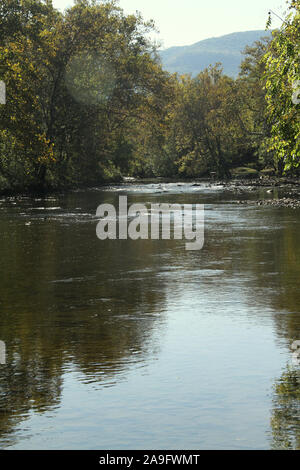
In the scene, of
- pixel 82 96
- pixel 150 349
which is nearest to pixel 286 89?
pixel 150 349

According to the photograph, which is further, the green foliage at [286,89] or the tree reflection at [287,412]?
the green foliage at [286,89]

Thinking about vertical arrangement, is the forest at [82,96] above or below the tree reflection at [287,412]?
above

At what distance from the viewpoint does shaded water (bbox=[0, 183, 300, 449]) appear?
6.60m

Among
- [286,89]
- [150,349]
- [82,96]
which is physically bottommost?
[150,349]

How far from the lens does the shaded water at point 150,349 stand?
6.60 meters

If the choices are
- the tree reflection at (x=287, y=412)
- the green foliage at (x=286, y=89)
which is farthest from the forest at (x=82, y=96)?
the tree reflection at (x=287, y=412)

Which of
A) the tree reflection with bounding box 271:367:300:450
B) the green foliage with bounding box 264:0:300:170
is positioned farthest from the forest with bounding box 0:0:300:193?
the tree reflection with bounding box 271:367:300:450

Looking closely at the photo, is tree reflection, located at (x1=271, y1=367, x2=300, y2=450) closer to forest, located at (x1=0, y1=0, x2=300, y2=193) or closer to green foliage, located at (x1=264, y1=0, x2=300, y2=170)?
green foliage, located at (x1=264, y1=0, x2=300, y2=170)

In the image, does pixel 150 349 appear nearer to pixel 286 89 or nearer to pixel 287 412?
pixel 287 412

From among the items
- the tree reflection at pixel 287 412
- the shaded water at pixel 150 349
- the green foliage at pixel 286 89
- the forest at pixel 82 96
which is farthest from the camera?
the forest at pixel 82 96

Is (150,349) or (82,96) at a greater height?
(82,96)

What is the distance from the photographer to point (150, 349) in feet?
30.9

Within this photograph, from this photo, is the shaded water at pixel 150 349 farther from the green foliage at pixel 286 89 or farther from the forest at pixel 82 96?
the forest at pixel 82 96

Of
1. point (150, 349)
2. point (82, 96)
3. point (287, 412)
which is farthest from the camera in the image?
point (82, 96)
